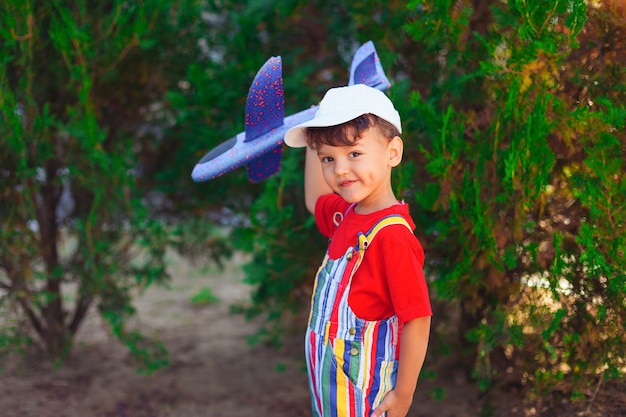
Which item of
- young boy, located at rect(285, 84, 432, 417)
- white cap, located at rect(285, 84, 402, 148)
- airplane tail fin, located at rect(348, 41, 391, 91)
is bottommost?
young boy, located at rect(285, 84, 432, 417)

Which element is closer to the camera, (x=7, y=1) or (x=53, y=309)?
(x=7, y=1)

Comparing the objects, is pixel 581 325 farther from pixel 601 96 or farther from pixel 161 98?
pixel 161 98

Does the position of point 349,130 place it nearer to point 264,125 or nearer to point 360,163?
point 360,163

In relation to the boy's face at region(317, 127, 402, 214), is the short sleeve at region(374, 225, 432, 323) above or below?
below

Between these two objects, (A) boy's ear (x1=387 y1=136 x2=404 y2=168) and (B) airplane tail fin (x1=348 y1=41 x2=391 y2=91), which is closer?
(A) boy's ear (x1=387 y1=136 x2=404 y2=168)

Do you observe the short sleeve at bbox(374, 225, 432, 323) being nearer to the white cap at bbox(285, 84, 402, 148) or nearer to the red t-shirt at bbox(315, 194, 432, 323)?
the red t-shirt at bbox(315, 194, 432, 323)

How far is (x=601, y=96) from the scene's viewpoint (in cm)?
240

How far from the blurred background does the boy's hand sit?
812mm

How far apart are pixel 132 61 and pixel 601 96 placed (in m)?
2.56

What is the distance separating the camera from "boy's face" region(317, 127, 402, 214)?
193 centimetres

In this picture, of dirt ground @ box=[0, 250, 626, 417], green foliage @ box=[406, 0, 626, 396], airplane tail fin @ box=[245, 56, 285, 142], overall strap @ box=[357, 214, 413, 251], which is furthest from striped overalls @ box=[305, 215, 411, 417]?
dirt ground @ box=[0, 250, 626, 417]

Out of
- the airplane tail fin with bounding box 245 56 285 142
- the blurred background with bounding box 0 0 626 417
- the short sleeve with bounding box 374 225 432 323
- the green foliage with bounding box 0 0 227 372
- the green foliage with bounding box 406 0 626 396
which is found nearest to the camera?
the short sleeve with bounding box 374 225 432 323

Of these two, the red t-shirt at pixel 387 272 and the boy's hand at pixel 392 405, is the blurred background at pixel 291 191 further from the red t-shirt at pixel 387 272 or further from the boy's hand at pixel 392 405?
the boy's hand at pixel 392 405

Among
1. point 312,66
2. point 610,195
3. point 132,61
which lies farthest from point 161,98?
point 610,195
